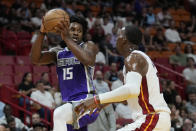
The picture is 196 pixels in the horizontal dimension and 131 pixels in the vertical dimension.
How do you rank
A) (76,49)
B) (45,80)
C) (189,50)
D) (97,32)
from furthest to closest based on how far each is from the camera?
(189,50), (97,32), (45,80), (76,49)

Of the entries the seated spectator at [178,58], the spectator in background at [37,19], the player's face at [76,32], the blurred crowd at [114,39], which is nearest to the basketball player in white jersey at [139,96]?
the player's face at [76,32]

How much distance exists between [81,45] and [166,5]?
14375mm

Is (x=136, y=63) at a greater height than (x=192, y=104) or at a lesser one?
greater

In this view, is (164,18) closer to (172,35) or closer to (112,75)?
(172,35)

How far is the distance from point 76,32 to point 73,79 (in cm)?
60

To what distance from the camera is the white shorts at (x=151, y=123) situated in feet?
13.9

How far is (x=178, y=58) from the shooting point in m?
14.9

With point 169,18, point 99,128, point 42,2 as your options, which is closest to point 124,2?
point 169,18

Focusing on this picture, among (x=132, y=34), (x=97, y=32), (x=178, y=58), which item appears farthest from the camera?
(x=178, y=58)

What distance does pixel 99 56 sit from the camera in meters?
13.1

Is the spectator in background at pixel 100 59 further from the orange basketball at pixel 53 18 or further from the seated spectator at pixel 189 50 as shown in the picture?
the orange basketball at pixel 53 18

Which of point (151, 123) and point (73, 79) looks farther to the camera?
point (73, 79)

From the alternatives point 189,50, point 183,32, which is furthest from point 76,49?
point 183,32

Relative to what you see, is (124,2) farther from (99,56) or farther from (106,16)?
(99,56)
